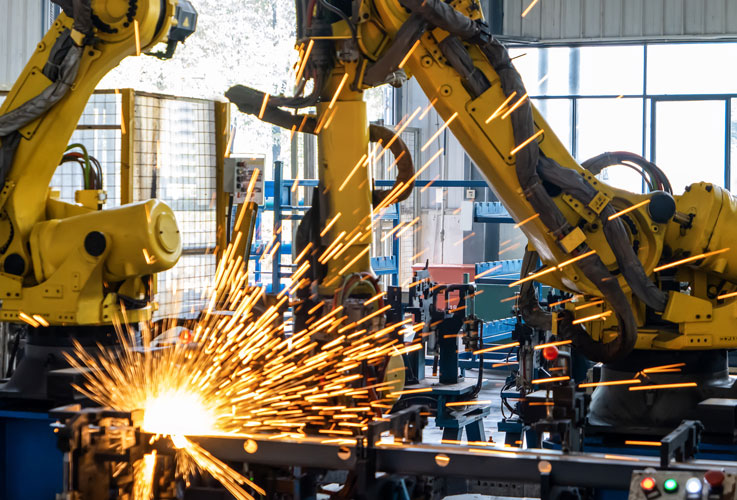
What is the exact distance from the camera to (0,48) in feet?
34.6

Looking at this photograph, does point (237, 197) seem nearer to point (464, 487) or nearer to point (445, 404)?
point (445, 404)

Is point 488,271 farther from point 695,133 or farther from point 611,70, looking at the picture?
point 695,133

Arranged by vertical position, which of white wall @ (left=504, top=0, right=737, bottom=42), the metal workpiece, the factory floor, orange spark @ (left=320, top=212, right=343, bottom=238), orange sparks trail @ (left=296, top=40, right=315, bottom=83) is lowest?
the factory floor

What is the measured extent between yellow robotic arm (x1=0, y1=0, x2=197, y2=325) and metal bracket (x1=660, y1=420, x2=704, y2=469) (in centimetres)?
317

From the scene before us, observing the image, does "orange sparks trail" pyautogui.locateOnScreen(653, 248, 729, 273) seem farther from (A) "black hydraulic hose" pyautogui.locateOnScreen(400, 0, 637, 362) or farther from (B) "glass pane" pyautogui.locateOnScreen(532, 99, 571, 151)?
(B) "glass pane" pyautogui.locateOnScreen(532, 99, 571, 151)

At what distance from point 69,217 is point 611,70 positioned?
12167 mm

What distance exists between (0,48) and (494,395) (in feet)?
20.9

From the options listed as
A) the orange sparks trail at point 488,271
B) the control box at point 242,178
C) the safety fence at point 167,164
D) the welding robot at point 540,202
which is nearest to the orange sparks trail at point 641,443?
the welding robot at point 540,202

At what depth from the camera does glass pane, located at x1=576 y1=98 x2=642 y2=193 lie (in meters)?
16.3

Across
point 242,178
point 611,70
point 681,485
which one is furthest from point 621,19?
point 681,485

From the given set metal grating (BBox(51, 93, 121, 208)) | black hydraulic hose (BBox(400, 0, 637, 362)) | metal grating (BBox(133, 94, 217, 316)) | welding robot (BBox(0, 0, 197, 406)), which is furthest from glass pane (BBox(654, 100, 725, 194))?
welding robot (BBox(0, 0, 197, 406))

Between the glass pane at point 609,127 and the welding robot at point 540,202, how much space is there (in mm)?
10917

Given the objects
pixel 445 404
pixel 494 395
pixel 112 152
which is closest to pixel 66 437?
pixel 445 404

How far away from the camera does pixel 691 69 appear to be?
16.0 metres
